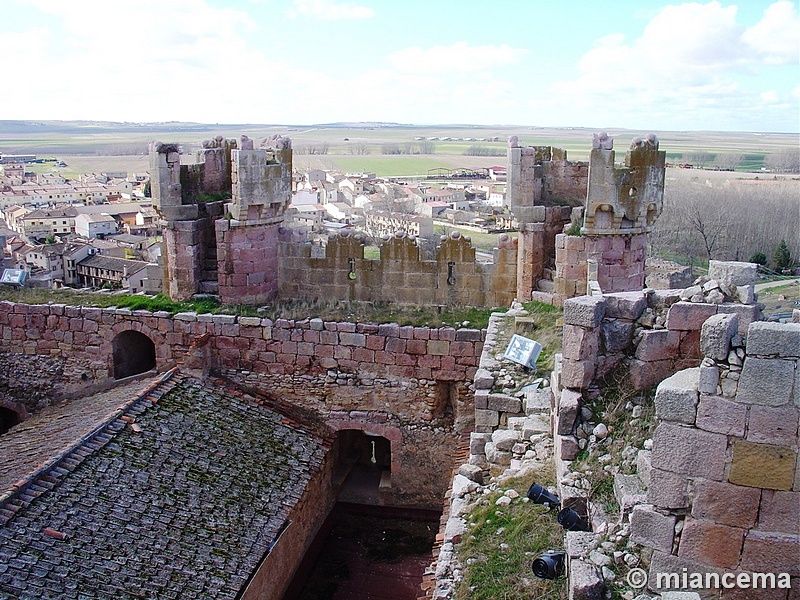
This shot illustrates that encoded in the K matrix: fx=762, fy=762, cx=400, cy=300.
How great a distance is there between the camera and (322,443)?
12828 millimetres

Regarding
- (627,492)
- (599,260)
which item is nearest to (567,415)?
(627,492)

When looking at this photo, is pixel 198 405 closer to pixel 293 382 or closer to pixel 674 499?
pixel 293 382

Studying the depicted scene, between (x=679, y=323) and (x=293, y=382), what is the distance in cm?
763

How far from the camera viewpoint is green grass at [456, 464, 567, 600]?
581 centimetres

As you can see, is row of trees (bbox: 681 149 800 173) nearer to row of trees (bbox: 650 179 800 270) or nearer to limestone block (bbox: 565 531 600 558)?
row of trees (bbox: 650 179 800 270)

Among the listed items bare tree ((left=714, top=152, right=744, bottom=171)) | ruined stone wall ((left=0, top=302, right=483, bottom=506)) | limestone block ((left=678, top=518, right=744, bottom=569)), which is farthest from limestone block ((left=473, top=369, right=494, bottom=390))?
bare tree ((left=714, top=152, right=744, bottom=171))

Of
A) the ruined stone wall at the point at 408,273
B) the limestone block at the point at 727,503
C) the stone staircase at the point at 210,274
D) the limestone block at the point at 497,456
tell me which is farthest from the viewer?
the stone staircase at the point at 210,274

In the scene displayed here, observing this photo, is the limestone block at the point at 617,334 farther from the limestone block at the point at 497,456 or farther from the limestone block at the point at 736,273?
the limestone block at the point at 497,456

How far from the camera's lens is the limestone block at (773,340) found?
16.0ft

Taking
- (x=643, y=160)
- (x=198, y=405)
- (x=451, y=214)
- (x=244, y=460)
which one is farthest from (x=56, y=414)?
(x=451, y=214)

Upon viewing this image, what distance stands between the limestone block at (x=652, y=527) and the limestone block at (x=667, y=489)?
0.08m

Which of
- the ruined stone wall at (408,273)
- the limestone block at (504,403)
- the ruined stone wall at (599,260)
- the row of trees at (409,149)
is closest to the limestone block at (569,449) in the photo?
the limestone block at (504,403)

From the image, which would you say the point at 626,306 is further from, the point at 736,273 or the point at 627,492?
the point at 627,492

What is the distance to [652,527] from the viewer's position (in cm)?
543
